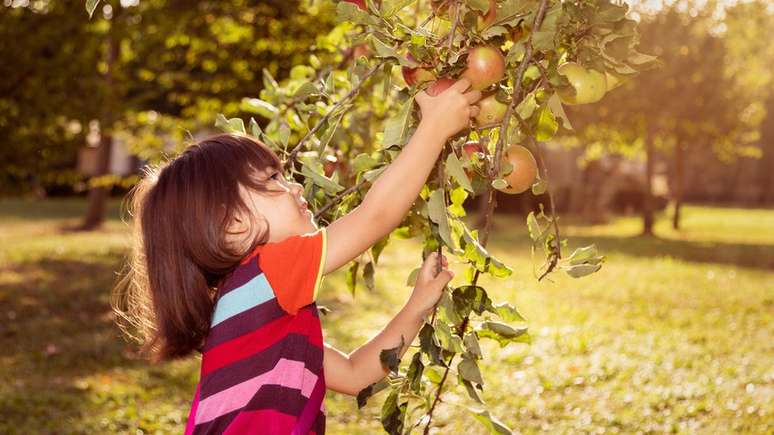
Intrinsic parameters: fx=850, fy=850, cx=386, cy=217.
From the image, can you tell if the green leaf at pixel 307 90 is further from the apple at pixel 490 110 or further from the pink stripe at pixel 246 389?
the pink stripe at pixel 246 389

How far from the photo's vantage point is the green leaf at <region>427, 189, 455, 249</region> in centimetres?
168

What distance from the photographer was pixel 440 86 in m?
1.75

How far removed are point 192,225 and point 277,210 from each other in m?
0.19

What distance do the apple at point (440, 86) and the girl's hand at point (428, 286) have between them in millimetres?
392

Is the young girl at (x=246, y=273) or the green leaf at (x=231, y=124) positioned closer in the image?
the young girl at (x=246, y=273)

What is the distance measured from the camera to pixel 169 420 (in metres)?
4.88

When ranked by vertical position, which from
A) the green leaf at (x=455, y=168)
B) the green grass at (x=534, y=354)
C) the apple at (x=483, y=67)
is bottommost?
the green grass at (x=534, y=354)

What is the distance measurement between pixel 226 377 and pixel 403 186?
1.94 ft

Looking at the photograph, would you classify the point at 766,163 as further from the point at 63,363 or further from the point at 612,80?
the point at 612,80

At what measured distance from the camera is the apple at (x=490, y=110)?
1779 mm

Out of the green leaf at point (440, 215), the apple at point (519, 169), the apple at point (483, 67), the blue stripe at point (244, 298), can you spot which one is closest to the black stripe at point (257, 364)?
the blue stripe at point (244, 298)

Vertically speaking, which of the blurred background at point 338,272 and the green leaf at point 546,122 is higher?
the green leaf at point 546,122

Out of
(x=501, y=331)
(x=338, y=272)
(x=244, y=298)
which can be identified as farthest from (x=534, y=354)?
(x=338, y=272)

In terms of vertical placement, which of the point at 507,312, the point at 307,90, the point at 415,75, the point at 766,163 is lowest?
the point at 766,163
